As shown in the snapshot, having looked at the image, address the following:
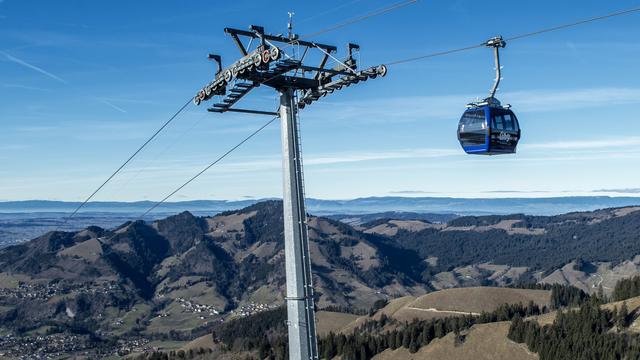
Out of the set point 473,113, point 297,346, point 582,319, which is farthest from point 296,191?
point 582,319

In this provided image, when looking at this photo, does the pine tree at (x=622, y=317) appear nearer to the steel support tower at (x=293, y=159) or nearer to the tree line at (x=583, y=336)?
the tree line at (x=583, y=336)

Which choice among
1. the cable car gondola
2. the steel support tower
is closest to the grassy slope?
the cable car gondola

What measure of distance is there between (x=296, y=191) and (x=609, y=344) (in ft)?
526

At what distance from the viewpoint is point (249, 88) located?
31172 millimetres

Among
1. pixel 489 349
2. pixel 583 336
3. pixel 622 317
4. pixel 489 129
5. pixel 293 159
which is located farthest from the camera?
pixel 489 349

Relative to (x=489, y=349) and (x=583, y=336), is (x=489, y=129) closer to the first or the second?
(x=583, y=336)

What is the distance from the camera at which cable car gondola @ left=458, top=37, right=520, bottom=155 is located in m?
44.8

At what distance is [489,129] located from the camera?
44.4 meters

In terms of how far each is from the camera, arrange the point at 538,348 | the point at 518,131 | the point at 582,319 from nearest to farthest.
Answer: the point at 518,131
the point at 538,348
the point at 582,319

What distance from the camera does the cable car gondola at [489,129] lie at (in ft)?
147

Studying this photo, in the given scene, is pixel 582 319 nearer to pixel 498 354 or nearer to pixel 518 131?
pixel 498 354

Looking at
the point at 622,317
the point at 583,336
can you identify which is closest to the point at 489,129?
the point at 583,336

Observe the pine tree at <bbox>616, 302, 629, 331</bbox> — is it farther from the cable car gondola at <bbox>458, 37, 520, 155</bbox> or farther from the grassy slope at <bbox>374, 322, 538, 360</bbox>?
the cable car gondola at <bbox>458, 37, 520, 155</bbox>

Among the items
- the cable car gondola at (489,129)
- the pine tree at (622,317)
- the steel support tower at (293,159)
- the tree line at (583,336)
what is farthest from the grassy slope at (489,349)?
the steel support tower at (293,159)
